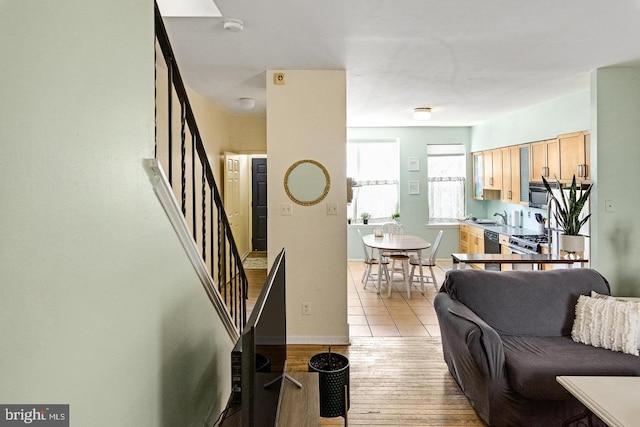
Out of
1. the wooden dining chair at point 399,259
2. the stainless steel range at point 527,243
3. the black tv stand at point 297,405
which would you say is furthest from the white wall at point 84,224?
the stainless steel range at point 527,243

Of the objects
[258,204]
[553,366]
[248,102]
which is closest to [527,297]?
[553,366]

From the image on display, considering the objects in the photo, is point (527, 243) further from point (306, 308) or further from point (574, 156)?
point (306, 308)

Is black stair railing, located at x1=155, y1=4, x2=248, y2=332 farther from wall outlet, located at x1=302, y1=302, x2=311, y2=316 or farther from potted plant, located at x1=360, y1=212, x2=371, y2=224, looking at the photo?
potted plant, located at x1=360, y1=212, x2=371, y2=224

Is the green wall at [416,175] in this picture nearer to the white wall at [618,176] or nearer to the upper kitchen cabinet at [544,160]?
the upper kitchen cabinet at [544,160]

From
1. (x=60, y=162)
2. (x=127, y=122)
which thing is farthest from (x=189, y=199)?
(x=60, y=162)

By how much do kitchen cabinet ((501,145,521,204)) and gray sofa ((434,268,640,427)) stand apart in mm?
3190

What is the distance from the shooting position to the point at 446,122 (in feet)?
25.2

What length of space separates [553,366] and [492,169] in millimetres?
5079

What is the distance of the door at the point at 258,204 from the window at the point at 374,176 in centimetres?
186

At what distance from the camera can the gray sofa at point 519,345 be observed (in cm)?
252

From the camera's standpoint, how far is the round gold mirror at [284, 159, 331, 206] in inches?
160

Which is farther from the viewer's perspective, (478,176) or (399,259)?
(478,176)

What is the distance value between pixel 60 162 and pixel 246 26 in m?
2.35

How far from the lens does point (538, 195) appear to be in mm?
5547
